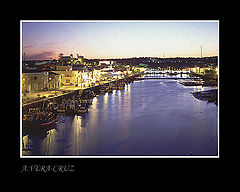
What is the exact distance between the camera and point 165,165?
2.08 meters

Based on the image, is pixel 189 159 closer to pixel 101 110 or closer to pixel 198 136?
pixel 198 136

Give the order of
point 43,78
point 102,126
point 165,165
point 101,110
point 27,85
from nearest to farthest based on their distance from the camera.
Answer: point 165,165
point 102,126
point 101,110
point 27,85
point 43,78

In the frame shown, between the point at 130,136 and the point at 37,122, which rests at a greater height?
the point at 37,122

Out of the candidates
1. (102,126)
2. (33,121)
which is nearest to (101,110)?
(102,126)

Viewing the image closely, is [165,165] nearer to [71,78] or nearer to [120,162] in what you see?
[120,162]

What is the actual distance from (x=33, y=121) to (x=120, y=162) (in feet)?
9.69

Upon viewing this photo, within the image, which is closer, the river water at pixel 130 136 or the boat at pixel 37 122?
the river water at pixel 130 136

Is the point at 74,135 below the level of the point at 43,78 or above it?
below

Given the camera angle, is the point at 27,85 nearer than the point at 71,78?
Yes

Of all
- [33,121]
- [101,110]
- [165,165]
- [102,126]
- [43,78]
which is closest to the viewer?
[165,165]

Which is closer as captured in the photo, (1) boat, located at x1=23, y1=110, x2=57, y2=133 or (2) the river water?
(2) the river water

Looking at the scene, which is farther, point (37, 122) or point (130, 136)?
point (37, 122)
